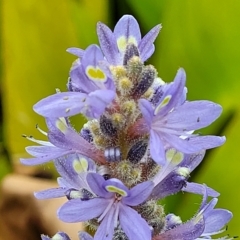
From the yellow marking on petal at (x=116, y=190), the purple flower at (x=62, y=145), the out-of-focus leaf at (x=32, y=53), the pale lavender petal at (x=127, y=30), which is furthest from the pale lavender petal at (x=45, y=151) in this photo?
the out-of-focus leaf at (x=32, y=53)

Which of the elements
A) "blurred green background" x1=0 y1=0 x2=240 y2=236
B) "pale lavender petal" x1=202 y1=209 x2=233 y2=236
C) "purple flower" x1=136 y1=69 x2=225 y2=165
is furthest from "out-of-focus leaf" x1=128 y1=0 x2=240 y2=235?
"purple flower" x1=136 y1=69 x2=225 y2=165

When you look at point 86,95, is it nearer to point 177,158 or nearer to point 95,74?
point 95,74

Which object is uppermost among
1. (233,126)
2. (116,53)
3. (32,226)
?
(116,53)

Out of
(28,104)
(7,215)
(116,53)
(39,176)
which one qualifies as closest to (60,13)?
(28,104)

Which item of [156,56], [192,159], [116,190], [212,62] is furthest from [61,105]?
[156,56]

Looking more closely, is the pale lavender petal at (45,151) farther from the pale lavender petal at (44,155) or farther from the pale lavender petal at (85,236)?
the pale lavender petal at (85,236)

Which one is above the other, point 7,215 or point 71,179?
point 71,179

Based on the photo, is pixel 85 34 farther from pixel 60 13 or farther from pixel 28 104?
pixel 28 104
